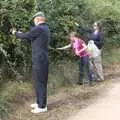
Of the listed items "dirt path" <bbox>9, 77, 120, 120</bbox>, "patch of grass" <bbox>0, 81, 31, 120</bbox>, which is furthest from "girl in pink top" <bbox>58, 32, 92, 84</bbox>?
"patch of grass" <bbox>0, 81, 31, 120</bbox>

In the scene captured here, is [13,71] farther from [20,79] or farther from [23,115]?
[23,115]

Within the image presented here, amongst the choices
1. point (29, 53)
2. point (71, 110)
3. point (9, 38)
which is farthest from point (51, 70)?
point (71, 110)

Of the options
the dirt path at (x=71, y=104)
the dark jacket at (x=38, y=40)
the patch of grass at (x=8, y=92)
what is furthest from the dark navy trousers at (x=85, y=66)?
the dark jacket at (x=38, y=40)

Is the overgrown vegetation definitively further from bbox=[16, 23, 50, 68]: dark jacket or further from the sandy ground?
bbox=[16, 23, 50, 68]: dark jacket

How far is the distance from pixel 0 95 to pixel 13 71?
1.43m

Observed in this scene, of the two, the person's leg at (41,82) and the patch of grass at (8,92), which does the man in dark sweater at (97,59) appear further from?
the person's leg at (41,82)

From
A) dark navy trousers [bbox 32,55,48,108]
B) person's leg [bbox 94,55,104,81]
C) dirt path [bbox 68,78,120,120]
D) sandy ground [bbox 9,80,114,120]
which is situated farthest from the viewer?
person's leg [bbox 94,55,104,81]

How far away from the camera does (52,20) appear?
14250 mm

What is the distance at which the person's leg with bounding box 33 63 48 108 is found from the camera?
10.9m

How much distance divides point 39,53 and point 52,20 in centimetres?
364

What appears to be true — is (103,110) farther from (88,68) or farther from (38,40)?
(88,68)

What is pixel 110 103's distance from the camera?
11805mm

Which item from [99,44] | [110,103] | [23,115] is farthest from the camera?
[99,44]

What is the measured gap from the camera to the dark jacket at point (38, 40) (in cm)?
1070
